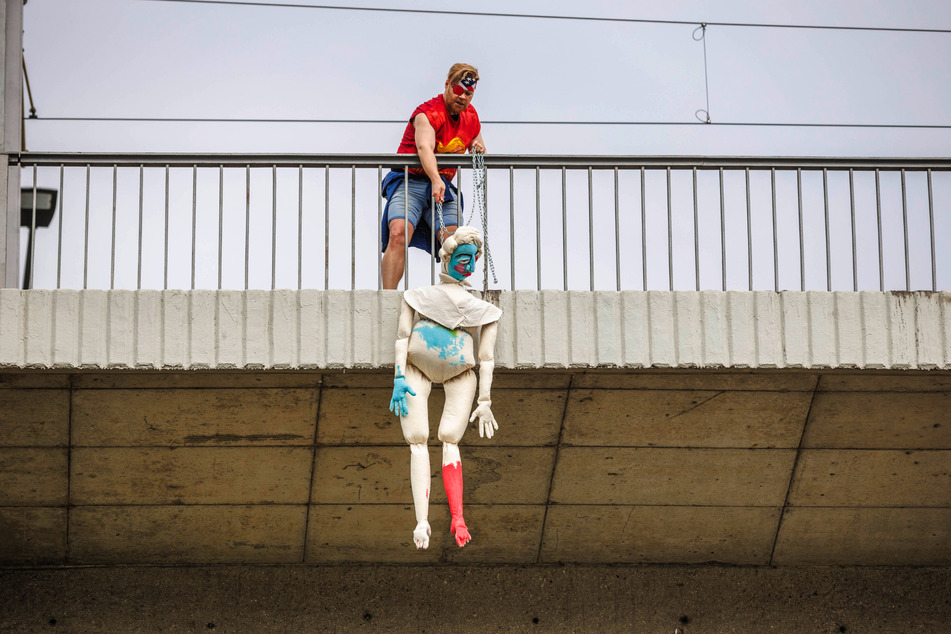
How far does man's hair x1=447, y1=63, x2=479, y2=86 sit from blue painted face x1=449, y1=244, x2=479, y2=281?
138 cm

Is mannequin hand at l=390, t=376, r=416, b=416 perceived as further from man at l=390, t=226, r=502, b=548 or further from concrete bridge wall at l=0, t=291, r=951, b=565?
concrete bridge wall at l=0, t=291, r=951, b=565

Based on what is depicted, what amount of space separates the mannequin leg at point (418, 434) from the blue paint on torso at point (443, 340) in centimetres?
22

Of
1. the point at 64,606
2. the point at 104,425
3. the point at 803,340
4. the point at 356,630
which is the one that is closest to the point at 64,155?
the point at 104,425

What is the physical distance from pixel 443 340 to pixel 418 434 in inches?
23.9

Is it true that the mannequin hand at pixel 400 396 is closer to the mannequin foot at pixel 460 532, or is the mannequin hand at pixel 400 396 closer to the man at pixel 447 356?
the man at pixel 447 356

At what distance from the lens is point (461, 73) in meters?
7.86

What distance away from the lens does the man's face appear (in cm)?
789

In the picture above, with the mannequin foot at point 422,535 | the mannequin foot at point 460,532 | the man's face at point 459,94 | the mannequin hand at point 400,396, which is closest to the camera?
the mannequin foot at point 460,532

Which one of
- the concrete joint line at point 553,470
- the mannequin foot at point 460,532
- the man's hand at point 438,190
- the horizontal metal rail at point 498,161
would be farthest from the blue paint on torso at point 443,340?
the concrete joint line at point 553,470

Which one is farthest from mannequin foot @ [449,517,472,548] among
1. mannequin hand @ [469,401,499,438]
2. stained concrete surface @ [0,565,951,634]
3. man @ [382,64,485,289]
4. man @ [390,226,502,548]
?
stained concrete surface @ [0,565,951,634]

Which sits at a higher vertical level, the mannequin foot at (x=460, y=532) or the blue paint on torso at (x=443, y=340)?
the blue paint on torso at (x=443, y=340)

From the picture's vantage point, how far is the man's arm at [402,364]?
275 inches

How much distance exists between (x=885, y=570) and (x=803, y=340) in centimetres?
333

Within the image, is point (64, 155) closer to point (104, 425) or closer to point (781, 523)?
point (104, 425)
